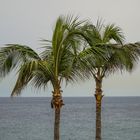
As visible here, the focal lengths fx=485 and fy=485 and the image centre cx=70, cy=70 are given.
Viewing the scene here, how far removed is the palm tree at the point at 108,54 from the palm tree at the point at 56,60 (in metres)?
0.40

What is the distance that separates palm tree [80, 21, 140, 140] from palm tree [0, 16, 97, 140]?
1.33 ft

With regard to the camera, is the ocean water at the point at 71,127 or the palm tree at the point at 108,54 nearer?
the palm tree at the point at 108,54

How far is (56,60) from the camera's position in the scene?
1169cm

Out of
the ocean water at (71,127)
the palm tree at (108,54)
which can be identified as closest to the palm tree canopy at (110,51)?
the palm tree at (108,54)

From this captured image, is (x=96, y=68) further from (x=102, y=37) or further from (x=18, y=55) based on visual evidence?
(x=18, y=55)

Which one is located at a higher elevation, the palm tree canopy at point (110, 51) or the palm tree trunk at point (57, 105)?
the palm tree canopy at point (110, 51)

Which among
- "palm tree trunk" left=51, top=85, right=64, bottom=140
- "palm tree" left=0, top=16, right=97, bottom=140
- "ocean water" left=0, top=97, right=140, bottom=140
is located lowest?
"ocean water" left=0, top=97, right=140, bottom=140

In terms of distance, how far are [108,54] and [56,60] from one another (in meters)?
1.33

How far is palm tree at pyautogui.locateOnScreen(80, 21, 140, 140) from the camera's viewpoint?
11.7 metres

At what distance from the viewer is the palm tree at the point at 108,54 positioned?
1170cm

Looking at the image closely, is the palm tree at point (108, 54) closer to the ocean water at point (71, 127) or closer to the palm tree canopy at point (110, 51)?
the palm tree canopy at point (110, 51)

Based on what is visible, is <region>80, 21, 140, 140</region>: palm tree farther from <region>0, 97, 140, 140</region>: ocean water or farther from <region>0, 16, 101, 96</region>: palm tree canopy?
<region>0, 97, 140, 140</region>: ocean water

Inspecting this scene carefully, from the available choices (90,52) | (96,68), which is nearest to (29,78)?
(90,52)

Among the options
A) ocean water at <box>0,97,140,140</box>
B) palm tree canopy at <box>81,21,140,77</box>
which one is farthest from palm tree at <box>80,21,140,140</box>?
ocean water at <box>0,97,140,140</box>
